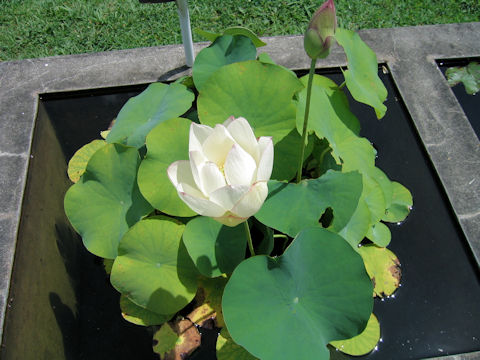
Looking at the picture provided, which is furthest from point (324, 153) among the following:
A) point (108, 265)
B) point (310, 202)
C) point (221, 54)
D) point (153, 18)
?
point (153, 18)

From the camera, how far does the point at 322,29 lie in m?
0.85

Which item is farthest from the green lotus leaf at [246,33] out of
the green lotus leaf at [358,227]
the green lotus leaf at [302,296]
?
the green lotus leaf at [302,296]

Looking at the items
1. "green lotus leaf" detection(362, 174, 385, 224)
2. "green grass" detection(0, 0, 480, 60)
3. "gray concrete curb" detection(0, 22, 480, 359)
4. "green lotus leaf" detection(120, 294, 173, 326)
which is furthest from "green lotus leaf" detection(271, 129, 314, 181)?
"green grass" detection(0, 0, 480, 60)

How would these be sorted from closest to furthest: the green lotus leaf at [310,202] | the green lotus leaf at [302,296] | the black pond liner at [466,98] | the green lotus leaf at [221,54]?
the green lotus leaf at [302,296], the green lotus leaf at [310,202], the green lotus leaf at [221,54], the black pond liner at [466,98]

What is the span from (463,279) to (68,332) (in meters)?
1.37

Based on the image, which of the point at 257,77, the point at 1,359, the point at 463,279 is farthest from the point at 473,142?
the point at 1,359

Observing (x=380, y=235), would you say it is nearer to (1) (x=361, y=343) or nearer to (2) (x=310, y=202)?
(1) (x=361, y=343)

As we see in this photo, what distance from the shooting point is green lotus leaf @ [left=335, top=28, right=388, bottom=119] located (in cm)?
127

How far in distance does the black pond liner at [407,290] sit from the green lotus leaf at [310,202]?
48 centimetres

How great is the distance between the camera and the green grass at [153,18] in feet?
7.66

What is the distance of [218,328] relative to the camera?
1.36 m

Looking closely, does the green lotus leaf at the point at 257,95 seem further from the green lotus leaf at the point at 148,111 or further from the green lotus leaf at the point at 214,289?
the green lotus leaf at the point at 214,289

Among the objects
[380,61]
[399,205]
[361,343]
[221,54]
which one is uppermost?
[221,54]

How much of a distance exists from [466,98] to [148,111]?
147 cm
